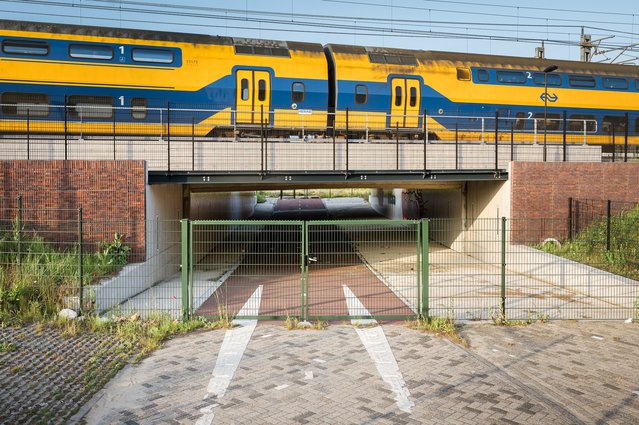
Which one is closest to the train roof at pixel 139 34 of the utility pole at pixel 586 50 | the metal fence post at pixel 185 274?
the metal fence post at pixel 185 274

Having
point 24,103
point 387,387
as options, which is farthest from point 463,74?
point 387,387

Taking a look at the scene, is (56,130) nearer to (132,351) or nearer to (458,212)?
(132,351)

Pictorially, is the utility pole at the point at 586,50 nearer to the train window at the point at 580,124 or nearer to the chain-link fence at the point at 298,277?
the train window at the point at 580,124

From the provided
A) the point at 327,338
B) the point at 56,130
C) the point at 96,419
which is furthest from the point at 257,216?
the point at 96,419

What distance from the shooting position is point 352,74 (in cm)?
1977

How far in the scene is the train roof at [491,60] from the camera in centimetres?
2033

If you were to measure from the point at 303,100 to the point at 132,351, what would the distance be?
13170 mm

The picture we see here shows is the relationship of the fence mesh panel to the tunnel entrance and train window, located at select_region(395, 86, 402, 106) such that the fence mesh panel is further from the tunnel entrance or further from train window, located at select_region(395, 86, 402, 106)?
train window, located at select_region(395, 86, 402, 106)

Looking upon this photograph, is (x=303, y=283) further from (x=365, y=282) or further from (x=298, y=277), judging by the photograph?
(x=298, y=277)

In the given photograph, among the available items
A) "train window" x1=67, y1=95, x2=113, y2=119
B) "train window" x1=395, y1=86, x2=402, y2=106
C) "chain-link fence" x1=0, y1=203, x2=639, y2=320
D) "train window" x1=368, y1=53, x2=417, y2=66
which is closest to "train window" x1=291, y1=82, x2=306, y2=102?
"train window" x1=368, y1=53, x2=417, y2=66

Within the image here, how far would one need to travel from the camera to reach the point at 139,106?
17828 mm

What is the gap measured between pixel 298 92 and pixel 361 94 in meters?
2.40

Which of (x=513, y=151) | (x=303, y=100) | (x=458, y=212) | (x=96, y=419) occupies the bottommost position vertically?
(x=96, y=419)

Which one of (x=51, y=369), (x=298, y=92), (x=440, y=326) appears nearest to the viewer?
(x=51, y=369)
